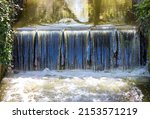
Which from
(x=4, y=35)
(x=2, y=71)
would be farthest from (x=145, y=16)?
(x=2, y=71)

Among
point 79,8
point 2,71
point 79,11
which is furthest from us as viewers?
point 79,8

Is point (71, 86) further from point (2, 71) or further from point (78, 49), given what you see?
point (2, 71)

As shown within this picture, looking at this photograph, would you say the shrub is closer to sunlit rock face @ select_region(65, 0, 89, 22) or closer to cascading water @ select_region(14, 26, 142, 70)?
cascading water @ select_region(14, 26, 142, 70)

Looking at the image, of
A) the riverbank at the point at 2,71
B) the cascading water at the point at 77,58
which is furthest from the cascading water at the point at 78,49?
the riverbank at the point at 2,71

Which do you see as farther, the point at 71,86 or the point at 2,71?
the point at 2,71

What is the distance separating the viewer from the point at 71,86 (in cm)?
1109

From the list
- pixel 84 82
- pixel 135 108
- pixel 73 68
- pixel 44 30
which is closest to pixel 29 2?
pixel 44 30

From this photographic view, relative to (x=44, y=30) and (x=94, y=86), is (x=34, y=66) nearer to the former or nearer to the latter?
(x=44, y=30)

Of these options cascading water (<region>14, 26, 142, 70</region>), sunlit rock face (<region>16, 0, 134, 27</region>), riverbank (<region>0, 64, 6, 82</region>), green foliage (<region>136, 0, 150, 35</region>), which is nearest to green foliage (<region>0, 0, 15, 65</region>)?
riverbank (<region>0, 64, 6, 82</region>)

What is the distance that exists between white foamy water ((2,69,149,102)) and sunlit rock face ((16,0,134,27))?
2129mm

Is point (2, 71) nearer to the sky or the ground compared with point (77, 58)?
nearer to the ground

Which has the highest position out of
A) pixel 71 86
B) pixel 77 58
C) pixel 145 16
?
pixel 145 16

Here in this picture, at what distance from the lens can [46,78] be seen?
1180 centimetres

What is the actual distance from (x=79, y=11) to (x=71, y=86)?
4250 mm
